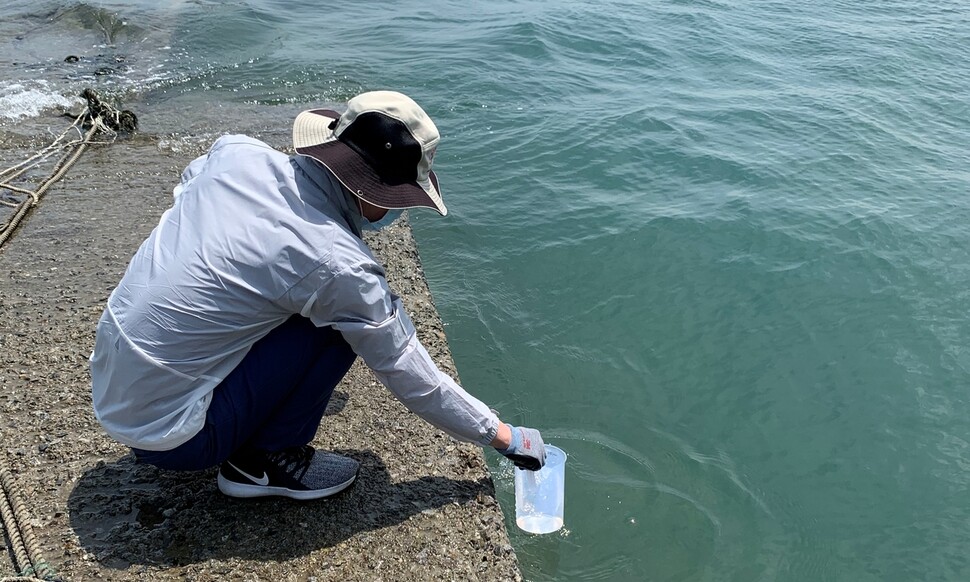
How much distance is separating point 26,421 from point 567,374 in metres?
2.98

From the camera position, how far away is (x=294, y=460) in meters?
2.77

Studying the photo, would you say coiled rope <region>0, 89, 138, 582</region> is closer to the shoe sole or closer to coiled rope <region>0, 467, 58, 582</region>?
coiled rope <region>0, 467, 58, 582</region>

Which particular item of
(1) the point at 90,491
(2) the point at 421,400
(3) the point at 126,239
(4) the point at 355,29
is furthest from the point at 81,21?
(2) the point at 421,400

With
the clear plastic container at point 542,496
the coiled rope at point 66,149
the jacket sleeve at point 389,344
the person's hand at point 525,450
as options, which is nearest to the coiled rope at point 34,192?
the coiled rope at point 66,149

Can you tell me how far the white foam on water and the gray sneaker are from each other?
6171 millimetres

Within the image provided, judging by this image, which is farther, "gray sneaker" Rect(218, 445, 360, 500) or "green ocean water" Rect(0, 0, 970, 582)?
"green ocean water" Rect(0, 0, 970, 582)

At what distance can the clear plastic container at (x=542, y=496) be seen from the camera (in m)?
3.36

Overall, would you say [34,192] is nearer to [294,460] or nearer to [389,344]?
[294,460]

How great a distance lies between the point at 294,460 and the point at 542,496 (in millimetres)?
1246

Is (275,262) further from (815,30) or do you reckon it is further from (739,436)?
(815,30)

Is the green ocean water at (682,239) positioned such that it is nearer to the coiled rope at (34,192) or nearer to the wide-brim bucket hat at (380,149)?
the coiled rope at (34,192)

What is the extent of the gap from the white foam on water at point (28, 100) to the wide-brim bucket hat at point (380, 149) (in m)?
6.54

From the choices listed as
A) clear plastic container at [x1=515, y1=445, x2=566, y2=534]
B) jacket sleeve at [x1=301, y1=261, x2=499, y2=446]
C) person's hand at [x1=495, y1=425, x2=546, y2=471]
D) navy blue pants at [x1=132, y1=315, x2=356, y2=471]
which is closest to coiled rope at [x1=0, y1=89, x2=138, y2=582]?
navy blue pants at [x1=132, y1=315, x2=356, y2=471]

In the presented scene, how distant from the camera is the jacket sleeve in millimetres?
2154
